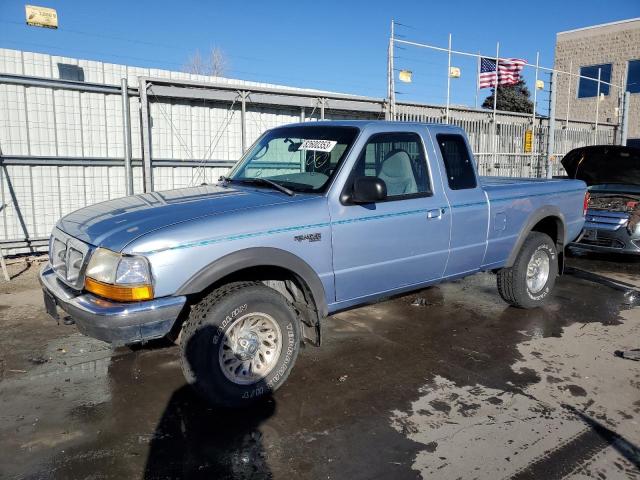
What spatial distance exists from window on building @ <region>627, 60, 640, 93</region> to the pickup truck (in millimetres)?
26786

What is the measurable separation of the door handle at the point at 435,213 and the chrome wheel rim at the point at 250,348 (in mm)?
1703

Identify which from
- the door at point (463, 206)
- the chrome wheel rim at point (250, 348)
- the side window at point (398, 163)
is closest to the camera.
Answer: the chrome wheel rim at point (250, 348)

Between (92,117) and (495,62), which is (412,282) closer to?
(92,117)

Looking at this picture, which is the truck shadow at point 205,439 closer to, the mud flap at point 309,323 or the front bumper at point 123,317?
the front bumper at point 123,317

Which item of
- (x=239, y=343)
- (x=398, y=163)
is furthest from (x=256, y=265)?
(x=398, y=163)

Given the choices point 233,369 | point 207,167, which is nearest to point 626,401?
point 233,369

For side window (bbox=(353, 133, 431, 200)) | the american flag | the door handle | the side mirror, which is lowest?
the door handle

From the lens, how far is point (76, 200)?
8203 mm

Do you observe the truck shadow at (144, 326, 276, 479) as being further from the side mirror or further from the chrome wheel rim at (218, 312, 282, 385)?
the side mirror

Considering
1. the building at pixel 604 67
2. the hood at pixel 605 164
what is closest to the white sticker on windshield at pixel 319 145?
the hood at pixel 605 164

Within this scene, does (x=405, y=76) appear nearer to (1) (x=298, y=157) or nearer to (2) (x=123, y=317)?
(1) (x=298, y=157)

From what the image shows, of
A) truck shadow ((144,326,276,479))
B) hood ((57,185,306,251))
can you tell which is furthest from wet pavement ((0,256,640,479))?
hood ((57,185,306,251))

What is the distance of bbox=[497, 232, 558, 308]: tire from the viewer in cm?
570

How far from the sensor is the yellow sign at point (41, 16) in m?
7.41
